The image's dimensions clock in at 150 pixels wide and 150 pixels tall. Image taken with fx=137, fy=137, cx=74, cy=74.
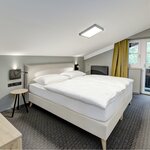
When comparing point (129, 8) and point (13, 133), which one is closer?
point (13, 133)

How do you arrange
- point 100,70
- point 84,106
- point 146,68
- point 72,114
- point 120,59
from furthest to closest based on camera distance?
point 100,70
point 120,59
point 146,68
point 72,114
point 84,106

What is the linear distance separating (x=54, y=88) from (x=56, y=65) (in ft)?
5.05

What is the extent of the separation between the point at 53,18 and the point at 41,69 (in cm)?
173

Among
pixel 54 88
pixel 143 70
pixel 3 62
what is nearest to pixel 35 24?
pixel 54 88

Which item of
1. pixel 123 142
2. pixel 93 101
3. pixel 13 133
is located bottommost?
pixel 123 142

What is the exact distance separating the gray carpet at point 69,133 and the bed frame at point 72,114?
0.20 m

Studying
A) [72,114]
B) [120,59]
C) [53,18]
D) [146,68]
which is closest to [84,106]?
[72,114]

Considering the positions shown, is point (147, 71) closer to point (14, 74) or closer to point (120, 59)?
point (120, 59)

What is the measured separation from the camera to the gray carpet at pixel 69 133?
2.00m

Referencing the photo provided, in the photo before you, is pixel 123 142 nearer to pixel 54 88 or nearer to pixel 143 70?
pixel 54 88

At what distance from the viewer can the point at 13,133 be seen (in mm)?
1406

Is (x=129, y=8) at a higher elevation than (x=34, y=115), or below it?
higher

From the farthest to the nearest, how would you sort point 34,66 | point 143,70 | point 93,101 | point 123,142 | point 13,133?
point 143,70 → point 34,66 → point 123,142 → point 93,101 → point 13,133

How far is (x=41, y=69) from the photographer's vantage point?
3.57 metres
